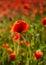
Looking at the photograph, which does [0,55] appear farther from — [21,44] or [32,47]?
[32,47]

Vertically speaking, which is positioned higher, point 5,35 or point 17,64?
point 5,35

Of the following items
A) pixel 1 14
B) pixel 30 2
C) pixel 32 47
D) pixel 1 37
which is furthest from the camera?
pixel 30 2

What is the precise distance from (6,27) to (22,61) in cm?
83

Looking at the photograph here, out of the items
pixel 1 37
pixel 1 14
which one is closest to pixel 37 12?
pixel 1 14

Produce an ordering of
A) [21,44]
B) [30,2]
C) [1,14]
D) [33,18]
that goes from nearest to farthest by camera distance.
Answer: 1. [21,44]
2. [33,18]
3. [1,14]
4. [30,2]

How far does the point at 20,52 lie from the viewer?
1.86 m

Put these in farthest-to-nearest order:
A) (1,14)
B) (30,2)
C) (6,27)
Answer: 1. (30,2)
2. (1,14)
3. (6,27)

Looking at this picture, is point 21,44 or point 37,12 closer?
point 21,44

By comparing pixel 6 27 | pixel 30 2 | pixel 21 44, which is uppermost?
pixel 30 2

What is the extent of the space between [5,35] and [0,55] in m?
0.48

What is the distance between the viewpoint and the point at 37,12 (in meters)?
3.29

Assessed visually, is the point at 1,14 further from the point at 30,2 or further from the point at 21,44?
the point at 21,44

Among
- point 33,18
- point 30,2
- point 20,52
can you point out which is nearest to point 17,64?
point 20,52

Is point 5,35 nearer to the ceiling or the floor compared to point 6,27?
nearer to the floor
